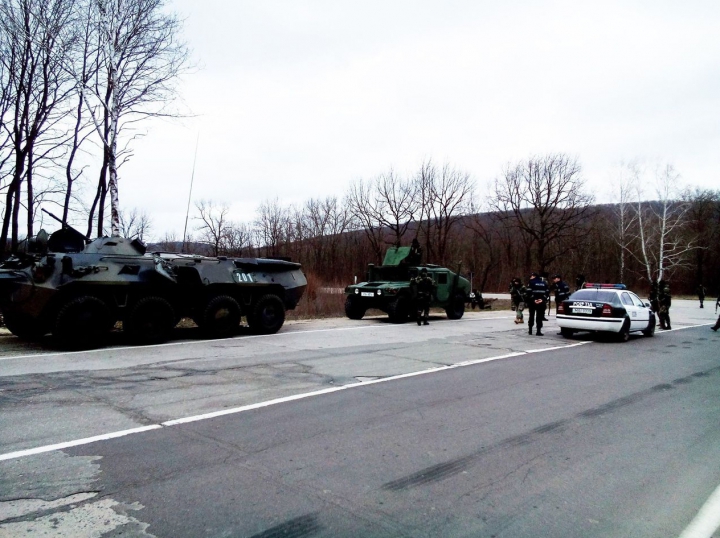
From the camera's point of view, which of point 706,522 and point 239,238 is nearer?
point 706,522

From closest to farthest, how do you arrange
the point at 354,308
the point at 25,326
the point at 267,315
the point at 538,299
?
1. the point at 25,326
2. the point at 267,315
3. the point at 538,299
4. the point at 354,308

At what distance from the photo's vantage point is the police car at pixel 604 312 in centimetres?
1409

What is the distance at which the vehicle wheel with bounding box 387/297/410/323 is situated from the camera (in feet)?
59.0

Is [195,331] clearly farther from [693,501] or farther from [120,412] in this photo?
[693,501]

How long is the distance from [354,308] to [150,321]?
882 centimetres

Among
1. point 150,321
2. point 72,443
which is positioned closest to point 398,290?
point 150,321

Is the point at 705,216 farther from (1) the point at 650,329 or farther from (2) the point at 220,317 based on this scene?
(2) the point at 220,317

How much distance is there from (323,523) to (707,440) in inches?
169

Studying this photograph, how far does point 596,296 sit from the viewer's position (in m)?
14.7

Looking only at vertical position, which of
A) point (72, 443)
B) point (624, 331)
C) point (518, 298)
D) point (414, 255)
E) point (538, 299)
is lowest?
point (72, 443)

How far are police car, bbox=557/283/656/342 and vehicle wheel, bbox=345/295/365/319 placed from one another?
6.75 m

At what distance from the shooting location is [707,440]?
559cm

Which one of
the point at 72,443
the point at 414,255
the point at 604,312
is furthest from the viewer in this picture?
the point at 414,255

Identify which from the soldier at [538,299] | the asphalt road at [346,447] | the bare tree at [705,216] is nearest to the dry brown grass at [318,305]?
the soldier at [538,299]
